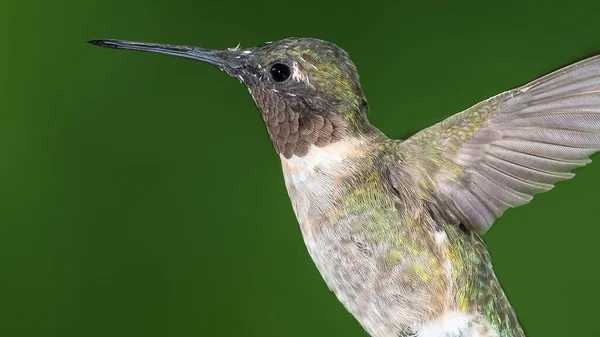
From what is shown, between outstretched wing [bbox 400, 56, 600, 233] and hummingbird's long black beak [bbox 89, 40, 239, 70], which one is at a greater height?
hummingbird's long black beak [bbox 89, 40, 239, 70]

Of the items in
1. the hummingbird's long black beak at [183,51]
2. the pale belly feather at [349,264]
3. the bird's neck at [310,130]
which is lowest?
the pale belly feather at [349,264]

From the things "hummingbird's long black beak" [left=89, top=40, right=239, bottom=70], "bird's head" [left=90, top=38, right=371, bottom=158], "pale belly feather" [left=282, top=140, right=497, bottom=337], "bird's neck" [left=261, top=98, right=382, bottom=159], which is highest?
"hummingbird's long black beak" [left=89, top=40, right=239, bottom=70]

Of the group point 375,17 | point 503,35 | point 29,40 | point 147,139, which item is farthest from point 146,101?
point 503,35

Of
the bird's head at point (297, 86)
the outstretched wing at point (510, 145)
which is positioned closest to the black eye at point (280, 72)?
the bird's head at point (297, 86)

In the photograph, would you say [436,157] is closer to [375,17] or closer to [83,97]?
[375,17]

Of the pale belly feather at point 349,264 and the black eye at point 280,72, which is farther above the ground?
the black eye at point 280,72

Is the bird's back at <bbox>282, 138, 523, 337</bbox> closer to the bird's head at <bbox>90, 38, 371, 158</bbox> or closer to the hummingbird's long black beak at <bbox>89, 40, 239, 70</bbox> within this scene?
the bird's head at <bbox>90, 38, 371, 158</bbox>

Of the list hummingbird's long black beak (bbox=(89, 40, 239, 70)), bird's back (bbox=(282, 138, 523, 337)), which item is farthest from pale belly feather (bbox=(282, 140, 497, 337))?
hummingbird's long black beak (bbox=(89, 40, 239, 70))

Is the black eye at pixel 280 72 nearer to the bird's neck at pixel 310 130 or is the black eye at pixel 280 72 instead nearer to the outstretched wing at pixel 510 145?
the bird's neck at pixel 310 130
